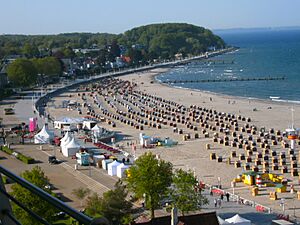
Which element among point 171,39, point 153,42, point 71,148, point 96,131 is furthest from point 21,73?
point 171,39

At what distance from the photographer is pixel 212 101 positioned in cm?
5062

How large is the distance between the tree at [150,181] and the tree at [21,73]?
4885cm

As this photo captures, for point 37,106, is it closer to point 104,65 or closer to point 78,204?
point 78,204

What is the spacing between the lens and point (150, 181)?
15648 mm

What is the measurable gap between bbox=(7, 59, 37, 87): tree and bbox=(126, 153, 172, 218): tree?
160ft

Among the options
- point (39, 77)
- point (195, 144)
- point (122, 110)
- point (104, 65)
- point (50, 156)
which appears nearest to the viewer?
point (50, 156)

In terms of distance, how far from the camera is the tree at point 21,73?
62.7 metres

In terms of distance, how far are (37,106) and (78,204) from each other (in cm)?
3312

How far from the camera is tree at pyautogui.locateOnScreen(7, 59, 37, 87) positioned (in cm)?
6272

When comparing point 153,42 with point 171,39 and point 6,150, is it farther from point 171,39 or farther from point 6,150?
point 6,150

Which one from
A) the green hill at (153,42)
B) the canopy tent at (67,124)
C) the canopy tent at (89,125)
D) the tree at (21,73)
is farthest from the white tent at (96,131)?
the green hill at (153,42)

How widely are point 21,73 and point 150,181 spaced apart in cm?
4947

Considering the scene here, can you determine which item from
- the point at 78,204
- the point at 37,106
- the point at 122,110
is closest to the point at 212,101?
the point at 122,110

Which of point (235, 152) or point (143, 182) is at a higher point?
point (143, 182)
